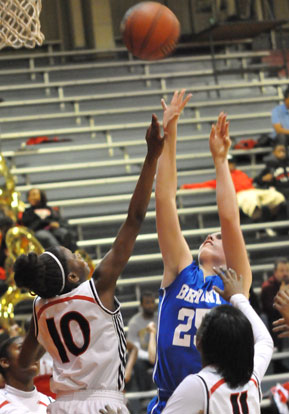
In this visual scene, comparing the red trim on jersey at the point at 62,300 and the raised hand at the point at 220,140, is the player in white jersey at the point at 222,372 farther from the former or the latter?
the raised hand at the point at 220,140

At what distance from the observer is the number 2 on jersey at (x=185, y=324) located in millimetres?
2992

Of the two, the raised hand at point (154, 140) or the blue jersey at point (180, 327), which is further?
the blue jersey at point (180, 327)

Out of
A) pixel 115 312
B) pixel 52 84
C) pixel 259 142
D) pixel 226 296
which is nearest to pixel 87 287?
pixel 115 312

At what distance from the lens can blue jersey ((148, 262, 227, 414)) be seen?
9.78 ft

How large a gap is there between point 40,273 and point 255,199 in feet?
20.0

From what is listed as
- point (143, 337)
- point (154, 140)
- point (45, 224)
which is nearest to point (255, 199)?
point (143, 337)

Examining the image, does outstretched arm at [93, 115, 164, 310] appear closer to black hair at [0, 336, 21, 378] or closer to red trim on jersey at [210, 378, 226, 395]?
red trim on jersey at [210, 378, 226, 395]

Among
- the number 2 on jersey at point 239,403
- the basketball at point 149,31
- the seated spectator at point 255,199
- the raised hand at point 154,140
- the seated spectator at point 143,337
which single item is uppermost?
the basketball at point 149,31

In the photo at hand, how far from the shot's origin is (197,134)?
1030 cm

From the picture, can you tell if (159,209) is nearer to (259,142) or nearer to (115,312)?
(115,312)

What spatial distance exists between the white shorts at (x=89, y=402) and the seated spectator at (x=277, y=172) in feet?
20.8

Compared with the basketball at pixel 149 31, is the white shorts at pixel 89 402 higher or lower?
lower

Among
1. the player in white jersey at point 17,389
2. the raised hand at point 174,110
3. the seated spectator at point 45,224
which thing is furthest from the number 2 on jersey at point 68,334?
the seated spectator at point 45,224

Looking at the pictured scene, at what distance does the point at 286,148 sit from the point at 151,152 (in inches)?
248
